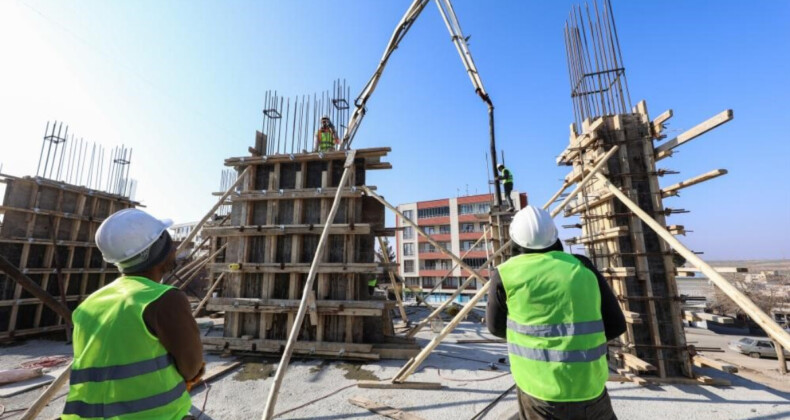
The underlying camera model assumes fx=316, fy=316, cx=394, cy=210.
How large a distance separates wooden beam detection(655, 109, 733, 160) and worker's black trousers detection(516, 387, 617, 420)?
5.02m

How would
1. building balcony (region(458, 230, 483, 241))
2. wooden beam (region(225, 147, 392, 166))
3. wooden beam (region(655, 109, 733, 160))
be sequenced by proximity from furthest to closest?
1. building balcony (region(458, 230, 483, 241))
2. wooden beam (region(225, 147, 392, 166))
3. wooden beam (region(655, 109, 733, 160))

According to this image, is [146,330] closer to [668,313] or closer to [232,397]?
[232,397]

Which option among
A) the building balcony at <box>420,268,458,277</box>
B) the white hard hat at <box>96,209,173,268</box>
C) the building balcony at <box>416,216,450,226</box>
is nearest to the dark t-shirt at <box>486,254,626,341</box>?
the white hard hat at <box>96,209,173,268</box>

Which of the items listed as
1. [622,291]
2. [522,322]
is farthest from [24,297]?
[622,291]

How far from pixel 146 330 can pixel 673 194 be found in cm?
810

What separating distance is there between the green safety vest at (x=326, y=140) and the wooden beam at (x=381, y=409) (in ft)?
23.5

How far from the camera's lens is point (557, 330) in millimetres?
2291

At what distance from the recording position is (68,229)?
394 inches

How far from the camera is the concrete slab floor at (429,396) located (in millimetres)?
4445

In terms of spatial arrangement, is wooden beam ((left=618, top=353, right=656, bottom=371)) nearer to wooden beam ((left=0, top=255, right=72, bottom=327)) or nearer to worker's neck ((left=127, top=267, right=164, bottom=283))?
worker's neck ((left=127, top=267, right=164, bottom=283))

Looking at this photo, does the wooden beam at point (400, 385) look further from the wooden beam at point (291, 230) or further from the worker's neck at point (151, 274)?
the worker's neck at point (151, 274)

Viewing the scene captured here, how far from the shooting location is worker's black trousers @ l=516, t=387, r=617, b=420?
221 centimetres

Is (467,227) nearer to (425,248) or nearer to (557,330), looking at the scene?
(425,248)

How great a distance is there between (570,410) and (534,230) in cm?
133
